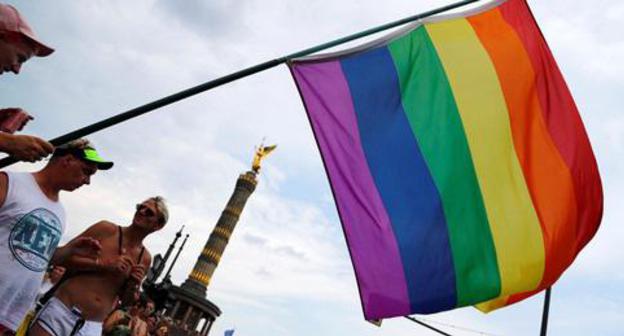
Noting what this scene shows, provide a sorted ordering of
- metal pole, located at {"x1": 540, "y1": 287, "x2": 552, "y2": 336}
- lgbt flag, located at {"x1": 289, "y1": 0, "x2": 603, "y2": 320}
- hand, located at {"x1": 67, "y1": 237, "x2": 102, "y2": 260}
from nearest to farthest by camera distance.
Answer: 1. hand, located at {"x1": 67, "y1": 237, "x2": 102, "y2": 260}
2. lgbt flag, located at {"x1": 289, "y1": 0, "x2": 603, "y2": 320}
3. metal pole, located at {"x1": 540, "y1": 287, "x2": 552, "y2": 336}

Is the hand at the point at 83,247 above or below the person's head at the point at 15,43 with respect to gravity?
below

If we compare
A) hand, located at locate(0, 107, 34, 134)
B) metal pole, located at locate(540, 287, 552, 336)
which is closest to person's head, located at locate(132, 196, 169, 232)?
hand, located at locate(0, 107, 34, 134)

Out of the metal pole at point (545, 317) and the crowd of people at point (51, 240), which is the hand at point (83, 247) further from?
the metal pole at point (545, 317)

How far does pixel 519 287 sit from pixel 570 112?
1669mm

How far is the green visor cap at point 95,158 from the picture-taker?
9.26ft

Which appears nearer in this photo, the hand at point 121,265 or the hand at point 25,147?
the hand at point 25,147

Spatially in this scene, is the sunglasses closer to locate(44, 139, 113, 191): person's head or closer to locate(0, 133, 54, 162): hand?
locate(44, 139, 113, 191): person's head

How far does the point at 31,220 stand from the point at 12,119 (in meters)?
0.60

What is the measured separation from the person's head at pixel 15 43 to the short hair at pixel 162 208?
1.62m

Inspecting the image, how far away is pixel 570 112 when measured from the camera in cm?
427

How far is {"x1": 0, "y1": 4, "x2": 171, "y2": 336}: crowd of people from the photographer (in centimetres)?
207

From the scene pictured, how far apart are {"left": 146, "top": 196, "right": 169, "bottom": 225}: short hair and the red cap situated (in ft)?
5.58

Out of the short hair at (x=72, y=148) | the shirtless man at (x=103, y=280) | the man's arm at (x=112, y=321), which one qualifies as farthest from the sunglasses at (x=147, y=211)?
the man's arm at (x=112, y=321)

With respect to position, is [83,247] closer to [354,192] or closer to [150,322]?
[354,192]
